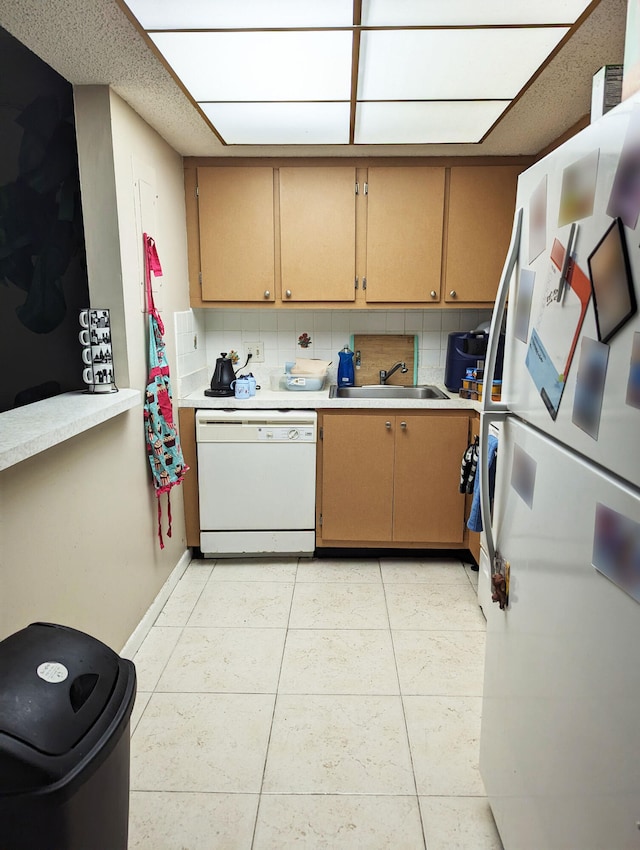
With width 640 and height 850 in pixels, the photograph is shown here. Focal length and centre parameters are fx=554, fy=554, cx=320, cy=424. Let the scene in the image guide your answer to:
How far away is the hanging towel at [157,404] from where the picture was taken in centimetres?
245

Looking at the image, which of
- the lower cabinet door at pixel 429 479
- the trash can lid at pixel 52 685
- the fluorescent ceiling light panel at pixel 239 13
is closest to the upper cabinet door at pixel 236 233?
the lower cabinet door at pixel 429 479

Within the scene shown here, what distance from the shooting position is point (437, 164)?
3039 millimetres

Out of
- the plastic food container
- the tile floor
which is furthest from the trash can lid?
the plastic food container

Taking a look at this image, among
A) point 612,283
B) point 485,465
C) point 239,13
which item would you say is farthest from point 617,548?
point 239,13

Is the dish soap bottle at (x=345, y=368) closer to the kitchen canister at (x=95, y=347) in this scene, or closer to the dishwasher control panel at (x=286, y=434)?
the dishwasher control panel at (x=286, y=434)

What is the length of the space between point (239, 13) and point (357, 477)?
2.14 metres

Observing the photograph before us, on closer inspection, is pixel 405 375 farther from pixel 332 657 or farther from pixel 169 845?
pixel 169 845

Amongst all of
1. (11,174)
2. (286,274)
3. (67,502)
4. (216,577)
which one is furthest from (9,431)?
(286,274)

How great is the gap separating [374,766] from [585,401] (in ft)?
4.61

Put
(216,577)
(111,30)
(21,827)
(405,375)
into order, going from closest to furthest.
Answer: (21,827) → (111,30) → (216,577) → (405,375)

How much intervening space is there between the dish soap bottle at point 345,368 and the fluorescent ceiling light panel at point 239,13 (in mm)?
1948

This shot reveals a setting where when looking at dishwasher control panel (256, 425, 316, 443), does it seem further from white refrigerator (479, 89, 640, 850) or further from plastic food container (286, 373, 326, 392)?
white refrigerator (479, 89, 640, 850)

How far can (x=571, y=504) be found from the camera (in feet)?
3.31

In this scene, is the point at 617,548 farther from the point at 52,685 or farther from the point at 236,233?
the point at 236,233
